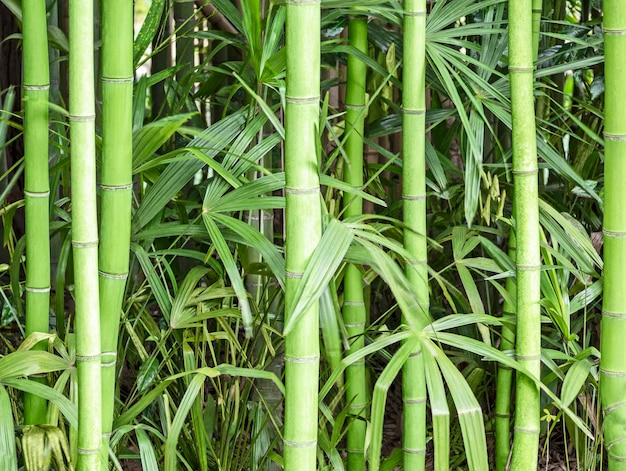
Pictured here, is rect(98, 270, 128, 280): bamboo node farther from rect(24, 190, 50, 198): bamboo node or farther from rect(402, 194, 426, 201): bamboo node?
rect(402, 194, 426, 201): bamboo node

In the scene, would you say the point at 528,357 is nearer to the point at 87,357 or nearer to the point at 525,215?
the point at 525,215

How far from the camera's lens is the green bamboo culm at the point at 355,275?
1.19 meters

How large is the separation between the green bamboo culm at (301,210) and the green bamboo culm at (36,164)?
32 centimetres

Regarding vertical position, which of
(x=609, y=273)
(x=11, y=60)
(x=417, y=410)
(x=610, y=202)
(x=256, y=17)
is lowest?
(x=417, y=410)

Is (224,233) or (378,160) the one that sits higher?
(378,160)

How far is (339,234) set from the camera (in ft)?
2.92

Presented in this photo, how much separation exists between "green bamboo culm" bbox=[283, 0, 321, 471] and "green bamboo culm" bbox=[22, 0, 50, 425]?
0.32 meters

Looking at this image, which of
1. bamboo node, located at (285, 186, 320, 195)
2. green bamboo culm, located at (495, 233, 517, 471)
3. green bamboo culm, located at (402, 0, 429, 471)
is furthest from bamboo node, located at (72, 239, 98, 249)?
green bamboo culm, located at (495, 233, 517, 471)

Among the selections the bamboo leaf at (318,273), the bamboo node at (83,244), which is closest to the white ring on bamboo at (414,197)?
the bamboo leaf at (318,273)

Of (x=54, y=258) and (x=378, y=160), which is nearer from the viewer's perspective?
(x=54, y=258)

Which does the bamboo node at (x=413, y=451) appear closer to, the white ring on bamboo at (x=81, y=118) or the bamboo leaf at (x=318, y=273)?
the bamboo leaf at (x=318, y=273)

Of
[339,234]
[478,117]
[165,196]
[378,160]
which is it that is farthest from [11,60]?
[339,234]

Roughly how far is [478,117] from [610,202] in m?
0.23

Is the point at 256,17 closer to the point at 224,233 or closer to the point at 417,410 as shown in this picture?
the point at 224,233
